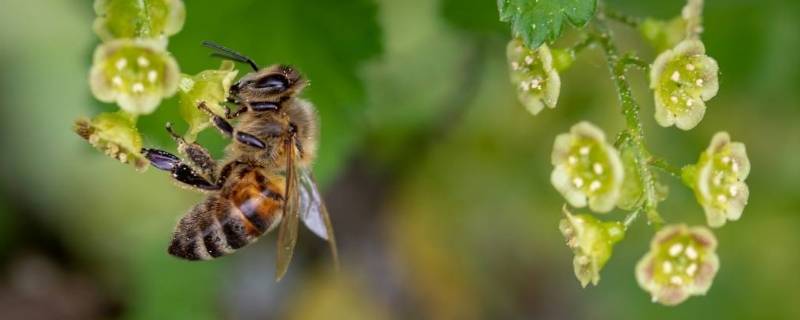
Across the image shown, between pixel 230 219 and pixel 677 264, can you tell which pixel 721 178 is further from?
pixel 230 219

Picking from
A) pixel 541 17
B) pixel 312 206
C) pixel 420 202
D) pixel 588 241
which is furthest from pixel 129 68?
pixel 420 202

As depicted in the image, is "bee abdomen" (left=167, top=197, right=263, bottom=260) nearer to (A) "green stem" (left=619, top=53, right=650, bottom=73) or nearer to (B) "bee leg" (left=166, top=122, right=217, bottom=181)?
(B) "bee leg" (left=166, top=122, right=217, bottom=181)

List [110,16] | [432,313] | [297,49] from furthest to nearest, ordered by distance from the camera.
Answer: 1. [432,313]
2. [297,49]
3. [110,16]

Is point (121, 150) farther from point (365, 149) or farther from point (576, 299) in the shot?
point (576, 299)

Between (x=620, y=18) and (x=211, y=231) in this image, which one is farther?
(x=620, y=18)

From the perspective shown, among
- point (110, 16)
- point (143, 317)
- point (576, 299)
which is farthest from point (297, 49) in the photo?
point (576, 299)

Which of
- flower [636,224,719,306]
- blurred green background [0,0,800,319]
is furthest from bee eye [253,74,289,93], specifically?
blurred green background [0,0,800,319]

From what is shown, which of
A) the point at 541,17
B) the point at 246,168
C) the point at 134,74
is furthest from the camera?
the point at 246,168
